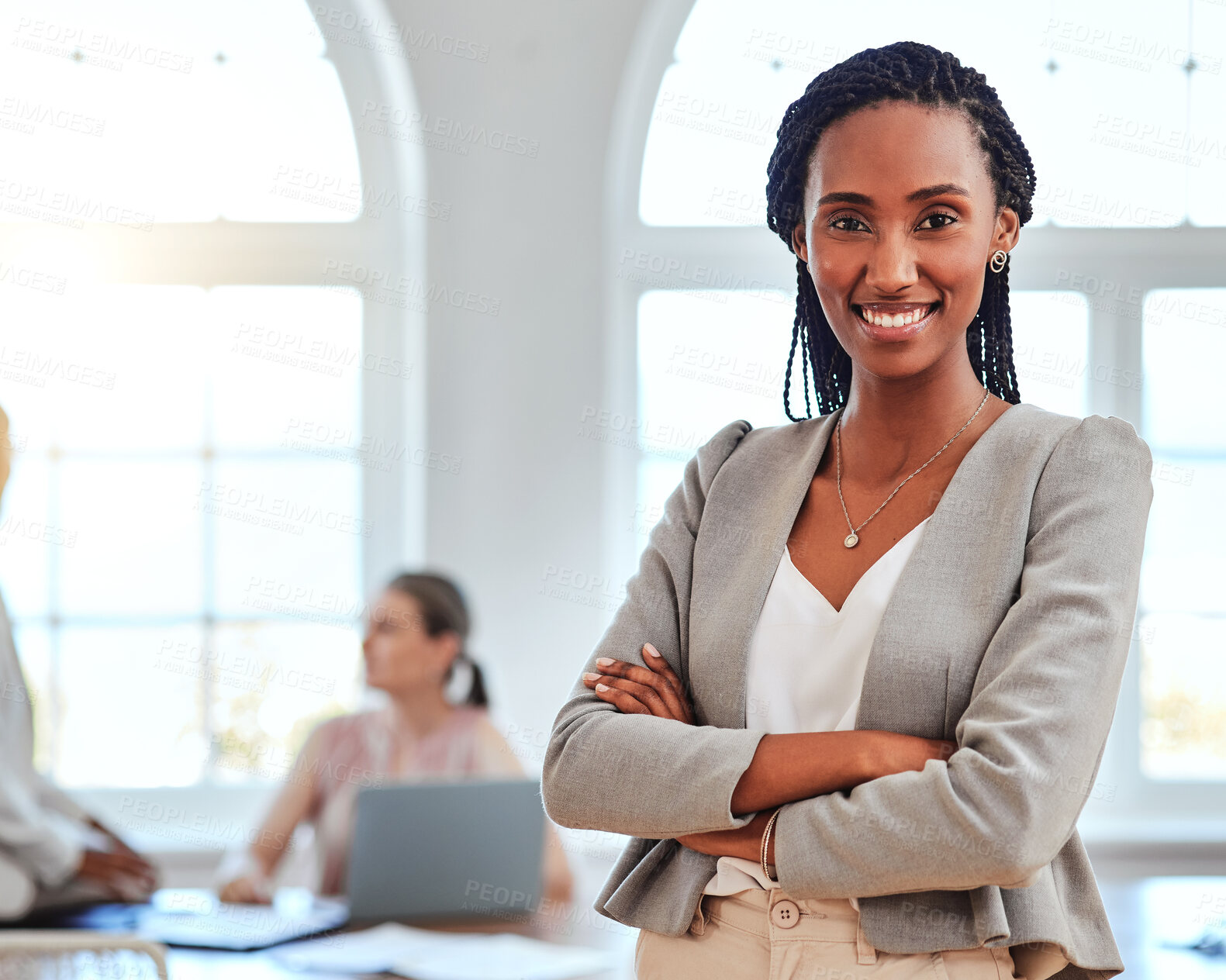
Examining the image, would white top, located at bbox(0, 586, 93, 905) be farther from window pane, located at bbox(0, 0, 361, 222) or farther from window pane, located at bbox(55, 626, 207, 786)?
window pane, located at bbox(0, 0, 361, 222)

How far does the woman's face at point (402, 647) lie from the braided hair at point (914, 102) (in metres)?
1.91

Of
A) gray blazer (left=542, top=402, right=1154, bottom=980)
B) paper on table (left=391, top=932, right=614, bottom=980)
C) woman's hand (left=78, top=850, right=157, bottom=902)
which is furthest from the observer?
woman's hand (left=78, top=850, right=157, bottom=902)

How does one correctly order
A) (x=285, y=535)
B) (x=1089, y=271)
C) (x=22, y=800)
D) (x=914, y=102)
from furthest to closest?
1. (x=285, y=535)
2. (x=1089, y=271)
3. (x=22, y=800)
4. (x=914, y=102)

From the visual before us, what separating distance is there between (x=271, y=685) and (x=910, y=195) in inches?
117

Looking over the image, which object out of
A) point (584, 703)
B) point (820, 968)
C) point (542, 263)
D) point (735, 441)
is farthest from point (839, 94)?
point (542, 263)

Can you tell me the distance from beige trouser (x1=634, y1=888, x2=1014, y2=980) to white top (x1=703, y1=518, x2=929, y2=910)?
0.02 meters

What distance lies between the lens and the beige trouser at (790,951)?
41.1 inches

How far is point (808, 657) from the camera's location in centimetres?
116

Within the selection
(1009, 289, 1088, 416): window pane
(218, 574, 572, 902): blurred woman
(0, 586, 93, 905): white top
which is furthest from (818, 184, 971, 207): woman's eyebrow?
(1009, 289, 1088, 416): window pane

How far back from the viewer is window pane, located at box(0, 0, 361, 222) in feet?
11.9

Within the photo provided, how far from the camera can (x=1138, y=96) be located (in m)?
3.55

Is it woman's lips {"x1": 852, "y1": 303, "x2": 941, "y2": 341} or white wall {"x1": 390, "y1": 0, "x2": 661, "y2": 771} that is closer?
woman's lips {"x1": 852, "y1": 303, "x2": 941, "y2": 341}

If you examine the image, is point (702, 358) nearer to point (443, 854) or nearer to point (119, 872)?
point (443, 854)

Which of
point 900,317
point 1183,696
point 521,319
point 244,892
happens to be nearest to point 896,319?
point 900,317
